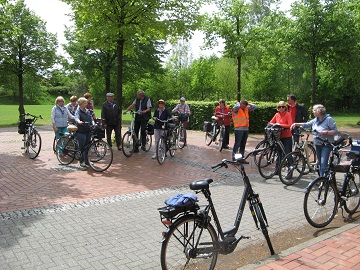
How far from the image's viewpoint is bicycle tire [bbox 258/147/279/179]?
8000mm

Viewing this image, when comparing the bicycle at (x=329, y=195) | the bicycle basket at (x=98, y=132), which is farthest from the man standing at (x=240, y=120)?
the bicycle at (x=329, y=195)

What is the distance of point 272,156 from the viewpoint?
8.34m

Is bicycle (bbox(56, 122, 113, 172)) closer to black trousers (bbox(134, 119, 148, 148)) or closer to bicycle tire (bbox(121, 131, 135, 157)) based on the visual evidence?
bicycle tire (bbox(121, 131, 135, 157))

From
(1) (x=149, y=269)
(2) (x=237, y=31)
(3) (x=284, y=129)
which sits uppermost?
(2) (x=237, y=31)

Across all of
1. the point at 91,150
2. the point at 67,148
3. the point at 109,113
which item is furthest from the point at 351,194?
the point at 109,113

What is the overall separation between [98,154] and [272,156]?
4200 mm

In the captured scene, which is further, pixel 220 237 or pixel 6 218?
pixel 6 218

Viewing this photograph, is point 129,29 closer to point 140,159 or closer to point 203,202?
point 140,159

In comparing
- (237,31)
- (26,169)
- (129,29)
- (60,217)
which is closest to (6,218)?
(60,217)

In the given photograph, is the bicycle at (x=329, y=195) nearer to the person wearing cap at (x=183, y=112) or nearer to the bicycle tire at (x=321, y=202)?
the bicycle tire at (x=321, y=202)

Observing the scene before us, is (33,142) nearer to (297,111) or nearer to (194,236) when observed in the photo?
(297,111)

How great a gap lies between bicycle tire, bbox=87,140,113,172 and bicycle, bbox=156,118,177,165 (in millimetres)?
1420

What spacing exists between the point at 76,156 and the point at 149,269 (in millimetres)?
5894

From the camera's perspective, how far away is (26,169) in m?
8.63
